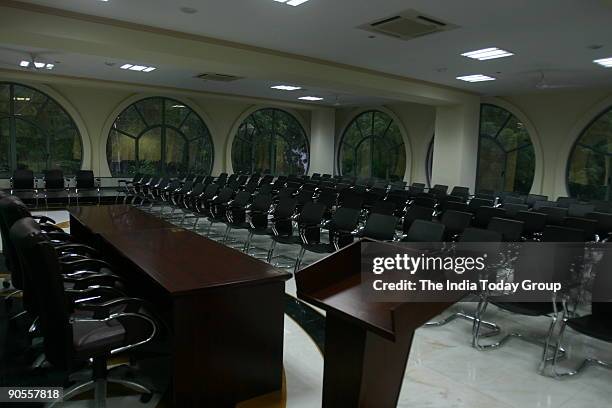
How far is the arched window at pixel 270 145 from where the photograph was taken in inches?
577

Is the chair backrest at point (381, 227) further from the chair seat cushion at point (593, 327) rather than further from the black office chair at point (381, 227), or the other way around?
the chair seat cushion at point (593, 327)

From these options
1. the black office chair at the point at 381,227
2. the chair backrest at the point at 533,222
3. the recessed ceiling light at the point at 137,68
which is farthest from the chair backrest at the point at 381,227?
the recessed ceiling light at the point at 137,68

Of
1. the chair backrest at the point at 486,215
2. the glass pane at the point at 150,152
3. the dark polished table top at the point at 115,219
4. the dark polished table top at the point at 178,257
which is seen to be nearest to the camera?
the dark polished table top at the point at 178,257

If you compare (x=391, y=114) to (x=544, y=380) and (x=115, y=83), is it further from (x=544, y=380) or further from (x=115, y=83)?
(x=544, y=380)

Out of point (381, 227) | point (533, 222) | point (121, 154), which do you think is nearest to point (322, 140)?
point (121, 154)

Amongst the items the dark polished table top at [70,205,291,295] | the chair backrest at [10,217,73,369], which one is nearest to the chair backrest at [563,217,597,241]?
the dark polished table top at [70,205,291,295]

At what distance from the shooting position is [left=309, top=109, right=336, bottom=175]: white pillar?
15.4 meters

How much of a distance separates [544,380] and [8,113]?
12.4 m

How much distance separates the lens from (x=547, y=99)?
10.6 metres

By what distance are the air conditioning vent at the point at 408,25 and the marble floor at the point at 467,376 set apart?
3572 millimetres

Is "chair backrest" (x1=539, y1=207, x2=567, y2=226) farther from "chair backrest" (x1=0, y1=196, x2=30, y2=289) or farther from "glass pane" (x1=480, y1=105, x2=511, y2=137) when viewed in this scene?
"glass pane" (x1=480, y1=105, x2=511, y2=137)

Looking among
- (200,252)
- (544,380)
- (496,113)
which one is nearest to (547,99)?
(496,113)

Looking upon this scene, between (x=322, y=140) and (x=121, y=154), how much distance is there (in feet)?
21.7

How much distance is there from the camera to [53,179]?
10.5 metres
